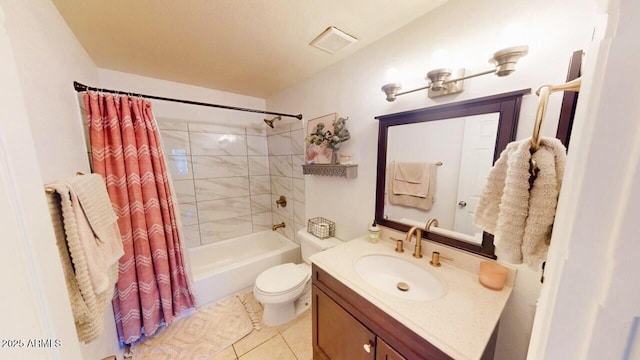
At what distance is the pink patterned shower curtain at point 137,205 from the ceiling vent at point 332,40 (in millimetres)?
1346

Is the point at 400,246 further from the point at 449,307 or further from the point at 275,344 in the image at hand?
the point at 275,344

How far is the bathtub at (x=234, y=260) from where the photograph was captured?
1882mm

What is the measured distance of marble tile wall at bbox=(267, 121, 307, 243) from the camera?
7.34ft

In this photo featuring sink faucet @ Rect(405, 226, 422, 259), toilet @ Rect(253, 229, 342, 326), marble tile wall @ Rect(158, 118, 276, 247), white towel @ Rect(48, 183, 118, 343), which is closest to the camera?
white towel @ Rect(48, 183, 118, 343)

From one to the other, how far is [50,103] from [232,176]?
164 cm

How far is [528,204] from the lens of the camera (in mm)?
505

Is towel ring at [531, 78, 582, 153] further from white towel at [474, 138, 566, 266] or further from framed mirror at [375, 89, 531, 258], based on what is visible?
framed mirror at [375, 89, 531, 258]

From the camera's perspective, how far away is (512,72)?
2.85ft

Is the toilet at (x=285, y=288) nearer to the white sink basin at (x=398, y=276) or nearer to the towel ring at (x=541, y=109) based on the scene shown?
the white sink basin at (x=398, y=276)

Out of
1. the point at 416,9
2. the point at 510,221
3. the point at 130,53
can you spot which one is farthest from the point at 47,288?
the point at 130,53

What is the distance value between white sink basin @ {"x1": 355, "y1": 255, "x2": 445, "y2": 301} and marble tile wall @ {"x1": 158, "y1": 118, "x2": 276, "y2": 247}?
1.38 m

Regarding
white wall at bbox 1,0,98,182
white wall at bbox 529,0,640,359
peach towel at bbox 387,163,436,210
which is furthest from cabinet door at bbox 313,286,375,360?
white wall at bbox 1,0,98,182

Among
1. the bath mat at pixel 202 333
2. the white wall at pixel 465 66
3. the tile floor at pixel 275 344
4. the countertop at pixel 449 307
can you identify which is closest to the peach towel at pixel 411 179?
the white wall at pixel 465 66

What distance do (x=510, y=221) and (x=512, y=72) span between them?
75cm
